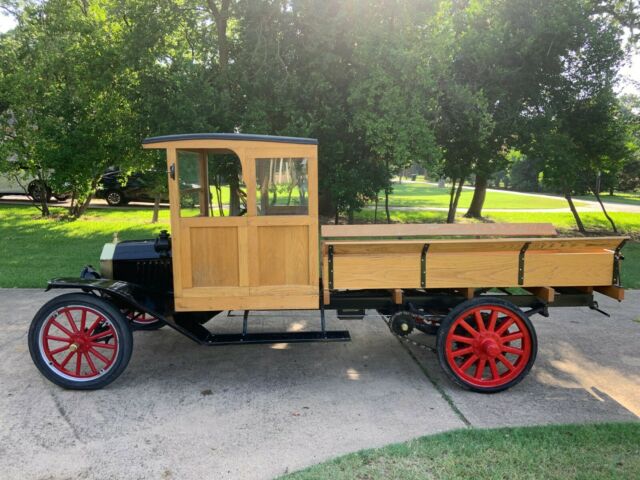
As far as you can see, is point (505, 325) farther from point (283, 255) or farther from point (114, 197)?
point (114, 197)

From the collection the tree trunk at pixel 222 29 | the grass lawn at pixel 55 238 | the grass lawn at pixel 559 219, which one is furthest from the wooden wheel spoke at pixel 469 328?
the grass lawn at pixel 559 219

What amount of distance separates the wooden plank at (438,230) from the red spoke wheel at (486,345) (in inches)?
40.8

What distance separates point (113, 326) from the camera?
156 inches

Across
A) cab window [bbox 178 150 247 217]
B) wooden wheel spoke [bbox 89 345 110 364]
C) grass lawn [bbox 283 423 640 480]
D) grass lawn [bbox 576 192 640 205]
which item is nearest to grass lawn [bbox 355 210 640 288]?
grass lawn [bbox 576 192 640 205]

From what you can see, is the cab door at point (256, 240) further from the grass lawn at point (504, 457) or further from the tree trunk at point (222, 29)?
the tree trunk at point (222, 29)

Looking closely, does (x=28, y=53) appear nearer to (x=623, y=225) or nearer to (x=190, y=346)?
(x=190, y=346)

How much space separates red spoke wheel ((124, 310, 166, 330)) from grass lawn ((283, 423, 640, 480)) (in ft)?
8.05

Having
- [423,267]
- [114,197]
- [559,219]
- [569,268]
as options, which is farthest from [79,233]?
[559,219]

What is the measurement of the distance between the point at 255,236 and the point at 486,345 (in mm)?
2087

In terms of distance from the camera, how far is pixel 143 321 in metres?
5.37

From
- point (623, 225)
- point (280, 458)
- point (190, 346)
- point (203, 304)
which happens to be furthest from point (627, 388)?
point (623, 225)

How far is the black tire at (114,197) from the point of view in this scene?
1988cm

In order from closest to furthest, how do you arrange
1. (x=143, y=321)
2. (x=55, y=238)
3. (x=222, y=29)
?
(x=143, y=321) → (x=222, y=29) → (x=55, y=238)

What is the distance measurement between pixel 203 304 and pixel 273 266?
66 cm
